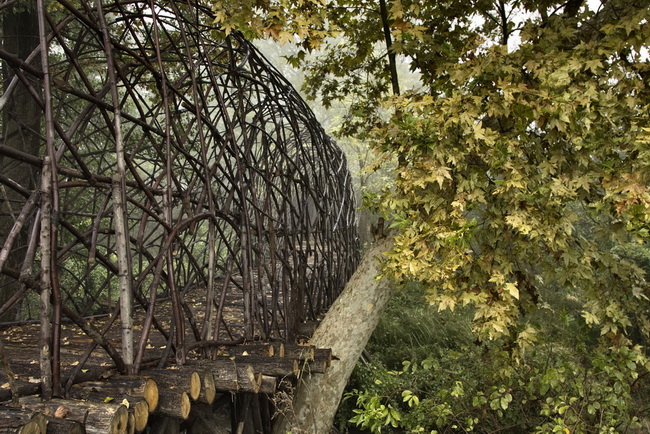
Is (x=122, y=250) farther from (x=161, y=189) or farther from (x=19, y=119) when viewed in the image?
(x=19, y=119)

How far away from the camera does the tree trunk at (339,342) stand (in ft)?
16.1

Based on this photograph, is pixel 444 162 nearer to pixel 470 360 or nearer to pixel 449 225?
pixel 449 225

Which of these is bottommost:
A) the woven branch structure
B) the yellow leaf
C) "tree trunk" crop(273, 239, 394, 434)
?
"tree trunk" crop(273, 239, 394, 434)

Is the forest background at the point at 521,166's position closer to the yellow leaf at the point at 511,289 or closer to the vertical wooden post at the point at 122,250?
the yellow leaf at the point at 511,289

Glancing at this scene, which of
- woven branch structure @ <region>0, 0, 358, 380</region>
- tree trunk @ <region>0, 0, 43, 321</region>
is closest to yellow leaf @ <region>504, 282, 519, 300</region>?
woven branch structure @ <region>0, 0, 358, 380</region>

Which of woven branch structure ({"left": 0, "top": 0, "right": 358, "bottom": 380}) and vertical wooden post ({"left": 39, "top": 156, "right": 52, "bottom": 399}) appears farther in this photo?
woven branch structure ({"left": 0, "top": 0, "right": 358, "bottom": 380})

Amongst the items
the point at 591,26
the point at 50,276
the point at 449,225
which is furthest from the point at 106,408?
the point at 591,26

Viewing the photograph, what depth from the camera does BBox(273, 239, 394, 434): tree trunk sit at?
4902 mm

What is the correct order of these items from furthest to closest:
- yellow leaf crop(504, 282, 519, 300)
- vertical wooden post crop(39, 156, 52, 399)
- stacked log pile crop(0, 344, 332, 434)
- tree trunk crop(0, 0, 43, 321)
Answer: tree trunk crop(0, 0, 43, 321) → yellow leaf crop(504, 282, 519, 300) → vertical wooden post crop(39, 156, 52, 399) → stacked log pile crop(0, 344, 332, 434)

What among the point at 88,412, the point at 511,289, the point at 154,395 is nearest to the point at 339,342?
the point at 511,289

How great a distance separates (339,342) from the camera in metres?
4.96

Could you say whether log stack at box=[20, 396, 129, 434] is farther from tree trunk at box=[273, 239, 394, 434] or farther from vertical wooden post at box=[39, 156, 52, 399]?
tree trunk at box=[273, 239, 394, 434]

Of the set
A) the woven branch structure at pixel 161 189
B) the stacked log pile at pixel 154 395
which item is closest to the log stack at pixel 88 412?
the stacked log pile at pixel 154 395

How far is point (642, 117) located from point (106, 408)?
144 inches
